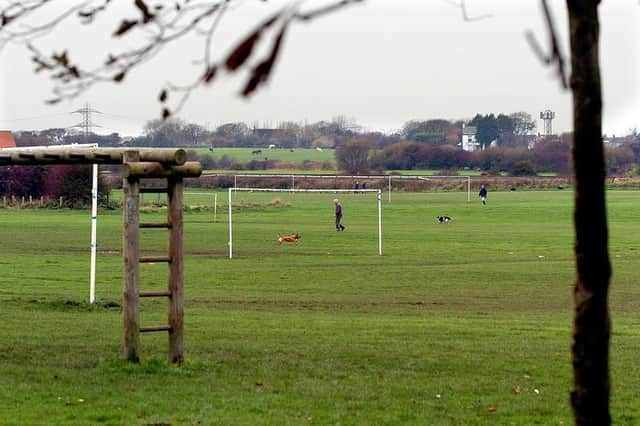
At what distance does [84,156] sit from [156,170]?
1.37m

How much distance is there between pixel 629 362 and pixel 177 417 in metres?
6.07

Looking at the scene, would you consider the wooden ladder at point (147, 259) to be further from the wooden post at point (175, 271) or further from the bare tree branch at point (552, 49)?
the bare tree branch at point (552, 49)

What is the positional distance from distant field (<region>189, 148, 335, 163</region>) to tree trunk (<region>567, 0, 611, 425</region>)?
98.6 m

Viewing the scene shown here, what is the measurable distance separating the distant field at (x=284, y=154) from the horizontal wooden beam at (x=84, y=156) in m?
89.2

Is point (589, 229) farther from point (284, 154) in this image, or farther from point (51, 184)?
point (284, 154)

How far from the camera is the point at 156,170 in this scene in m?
12.2

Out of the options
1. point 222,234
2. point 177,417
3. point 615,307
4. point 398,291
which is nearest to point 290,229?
point 222,234

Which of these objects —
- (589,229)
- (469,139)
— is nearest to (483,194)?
(469,139)

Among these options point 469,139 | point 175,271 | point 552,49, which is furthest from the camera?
point 469,139

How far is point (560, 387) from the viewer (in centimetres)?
1133

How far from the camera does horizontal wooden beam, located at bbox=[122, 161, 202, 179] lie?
39.9ft

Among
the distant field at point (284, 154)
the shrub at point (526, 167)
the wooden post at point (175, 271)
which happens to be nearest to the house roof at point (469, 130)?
the distant field at point (284, 154)

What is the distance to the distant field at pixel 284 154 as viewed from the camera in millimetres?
108562

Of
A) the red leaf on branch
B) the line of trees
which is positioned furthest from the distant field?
the red leaf on branch
